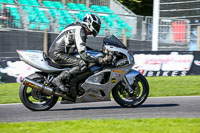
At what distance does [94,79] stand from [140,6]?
21.8 meters

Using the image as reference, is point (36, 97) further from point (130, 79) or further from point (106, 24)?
point (106, 24)

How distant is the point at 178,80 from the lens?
42.0 feet

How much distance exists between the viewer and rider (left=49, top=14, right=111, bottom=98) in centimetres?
696

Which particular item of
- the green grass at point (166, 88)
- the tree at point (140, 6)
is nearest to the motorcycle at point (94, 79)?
the green grass at point (166, 88)

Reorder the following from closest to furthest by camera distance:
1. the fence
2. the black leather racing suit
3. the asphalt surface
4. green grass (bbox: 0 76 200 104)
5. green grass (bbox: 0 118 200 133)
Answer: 1. green grass (bbox: 0 118 200 133)
2. the asphalt surface
3. the black leather racing suit
4. green grass (bbox: 0 76 200 104)
5. the fence

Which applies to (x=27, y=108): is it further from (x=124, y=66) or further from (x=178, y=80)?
(x=178, y=80)

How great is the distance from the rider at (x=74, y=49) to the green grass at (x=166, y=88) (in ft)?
7.51

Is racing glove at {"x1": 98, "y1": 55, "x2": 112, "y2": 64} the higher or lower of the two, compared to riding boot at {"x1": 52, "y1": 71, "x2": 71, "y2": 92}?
higher

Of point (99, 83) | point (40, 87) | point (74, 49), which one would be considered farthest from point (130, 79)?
point (40, 87)

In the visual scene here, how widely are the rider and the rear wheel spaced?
33 cm

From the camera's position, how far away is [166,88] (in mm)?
10930

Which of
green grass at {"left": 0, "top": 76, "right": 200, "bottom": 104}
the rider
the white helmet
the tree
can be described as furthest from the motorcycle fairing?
the tree

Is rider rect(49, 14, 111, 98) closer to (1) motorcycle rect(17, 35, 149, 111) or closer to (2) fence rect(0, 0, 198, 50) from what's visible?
(1) motorcycle rect(17, 35, 149, 111)

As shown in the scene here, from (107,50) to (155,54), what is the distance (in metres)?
7.27
